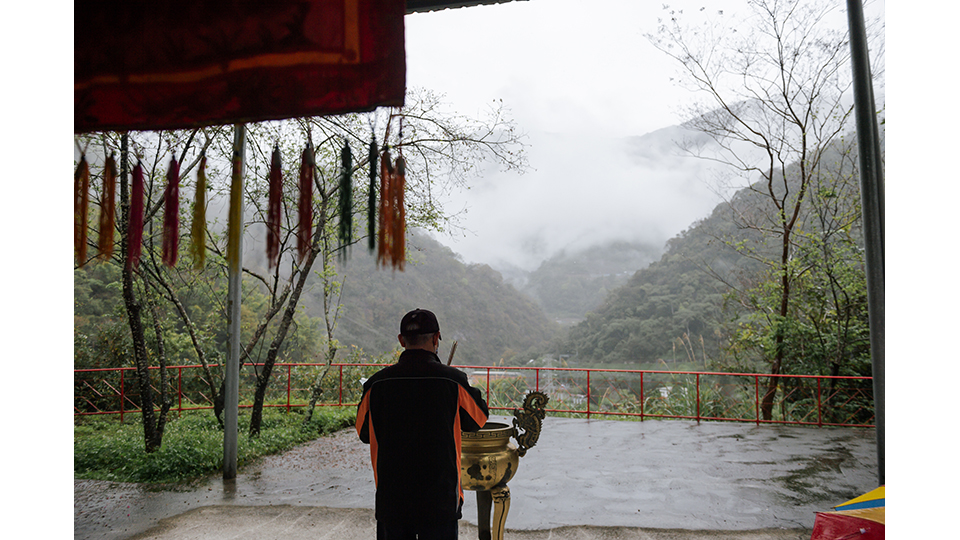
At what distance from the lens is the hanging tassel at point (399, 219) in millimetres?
1740

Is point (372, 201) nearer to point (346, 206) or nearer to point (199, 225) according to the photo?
point (346, 206)

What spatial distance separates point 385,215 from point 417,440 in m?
0.78

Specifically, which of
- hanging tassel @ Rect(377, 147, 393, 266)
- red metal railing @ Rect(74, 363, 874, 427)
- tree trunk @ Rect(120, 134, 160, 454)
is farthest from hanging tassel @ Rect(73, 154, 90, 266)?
red metal railing @ Rect(74, 363, 874, 427)

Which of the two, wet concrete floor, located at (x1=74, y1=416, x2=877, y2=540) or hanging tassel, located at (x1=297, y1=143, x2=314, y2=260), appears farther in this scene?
wet concrete floor, located at (x1=74, y1=416, x2=877, y2=540)

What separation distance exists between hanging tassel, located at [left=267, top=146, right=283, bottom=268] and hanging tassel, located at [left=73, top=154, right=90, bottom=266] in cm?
69

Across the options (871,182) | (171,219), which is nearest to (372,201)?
(171,219)

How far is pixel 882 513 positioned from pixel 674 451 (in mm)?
4418

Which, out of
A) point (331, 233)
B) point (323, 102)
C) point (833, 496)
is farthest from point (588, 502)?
point (331, 233)

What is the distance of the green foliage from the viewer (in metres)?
4.64

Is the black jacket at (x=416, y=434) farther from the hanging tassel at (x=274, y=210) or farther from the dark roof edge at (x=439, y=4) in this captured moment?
the dark roof edge at (x=439, y=4)

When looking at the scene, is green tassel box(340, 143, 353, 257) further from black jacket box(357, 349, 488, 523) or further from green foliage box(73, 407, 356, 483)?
green foliage box(73, 407, 356, 483)

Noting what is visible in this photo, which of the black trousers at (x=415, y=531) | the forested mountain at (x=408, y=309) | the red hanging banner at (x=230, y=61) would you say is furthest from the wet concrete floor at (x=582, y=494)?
the forested mountain at (x=408, y=309)

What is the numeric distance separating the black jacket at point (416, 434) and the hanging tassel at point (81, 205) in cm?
126

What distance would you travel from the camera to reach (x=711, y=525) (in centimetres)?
336
